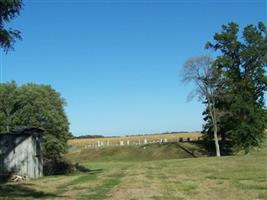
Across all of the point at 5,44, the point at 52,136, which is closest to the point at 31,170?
the point at 5,44

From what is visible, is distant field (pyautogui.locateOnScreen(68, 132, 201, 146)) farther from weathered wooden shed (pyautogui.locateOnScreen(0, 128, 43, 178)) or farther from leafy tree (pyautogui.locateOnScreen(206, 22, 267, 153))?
weathered wooden shed (pyautogui.locateOnScreen(0, 128, 43, 178))

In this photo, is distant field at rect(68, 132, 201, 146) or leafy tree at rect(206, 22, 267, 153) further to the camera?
distant field at rect(68, 132, 201, 146)

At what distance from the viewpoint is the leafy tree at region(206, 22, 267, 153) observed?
68.6 meters

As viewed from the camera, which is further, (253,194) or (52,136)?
(52,136)

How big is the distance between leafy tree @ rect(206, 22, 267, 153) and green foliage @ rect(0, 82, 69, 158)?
2113 cm

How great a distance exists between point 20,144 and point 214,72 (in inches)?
1587

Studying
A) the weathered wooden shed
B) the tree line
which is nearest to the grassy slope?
the tree line

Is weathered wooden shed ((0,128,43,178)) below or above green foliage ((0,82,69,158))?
below

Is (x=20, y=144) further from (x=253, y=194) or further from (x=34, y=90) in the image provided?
(x=34, y=90)

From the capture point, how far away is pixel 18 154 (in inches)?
1213

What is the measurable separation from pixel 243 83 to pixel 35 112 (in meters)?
27.0

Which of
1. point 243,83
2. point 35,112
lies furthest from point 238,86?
point 35,112

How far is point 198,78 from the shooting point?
2630 inches

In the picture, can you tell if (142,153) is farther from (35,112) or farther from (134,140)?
(134,140)
